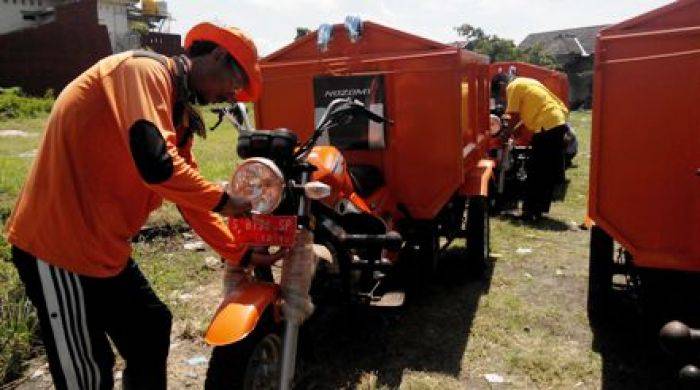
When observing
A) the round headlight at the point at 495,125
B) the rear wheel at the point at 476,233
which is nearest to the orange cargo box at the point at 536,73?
the round headlight at the point at 495,125

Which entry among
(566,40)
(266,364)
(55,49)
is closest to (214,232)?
(266,364)

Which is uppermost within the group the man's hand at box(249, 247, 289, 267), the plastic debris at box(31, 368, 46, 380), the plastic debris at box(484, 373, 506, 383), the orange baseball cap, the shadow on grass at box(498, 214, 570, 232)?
the orange baseball cap

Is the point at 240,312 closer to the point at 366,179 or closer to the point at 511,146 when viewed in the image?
the point at 366,179

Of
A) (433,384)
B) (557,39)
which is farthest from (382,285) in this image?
(557,39)

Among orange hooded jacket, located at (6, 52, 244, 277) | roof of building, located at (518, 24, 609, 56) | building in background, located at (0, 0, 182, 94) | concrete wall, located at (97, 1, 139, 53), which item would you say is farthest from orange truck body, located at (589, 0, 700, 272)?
roof of building, located at (518, 24, 609, 56)

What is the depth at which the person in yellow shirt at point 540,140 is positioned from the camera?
7.14m

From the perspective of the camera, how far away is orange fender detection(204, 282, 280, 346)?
7.48 ft

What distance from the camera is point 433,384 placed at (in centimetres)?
341

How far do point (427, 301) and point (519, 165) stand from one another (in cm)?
457

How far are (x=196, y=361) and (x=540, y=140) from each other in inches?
205

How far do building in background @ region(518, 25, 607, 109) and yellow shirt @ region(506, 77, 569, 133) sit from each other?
24430 mm

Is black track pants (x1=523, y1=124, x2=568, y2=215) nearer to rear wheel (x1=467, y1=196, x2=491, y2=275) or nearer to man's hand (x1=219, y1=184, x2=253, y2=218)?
rear wheel (x1=467, y1=196, x2=491, y2=275)

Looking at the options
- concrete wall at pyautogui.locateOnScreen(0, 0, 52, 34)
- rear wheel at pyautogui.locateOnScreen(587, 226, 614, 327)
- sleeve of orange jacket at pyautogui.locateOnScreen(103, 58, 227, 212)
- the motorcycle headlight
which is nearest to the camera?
sleeve of orange jacket at pyautogui.locateOnScreen(103, 58, 227, 212)

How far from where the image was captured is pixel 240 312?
2.37m
